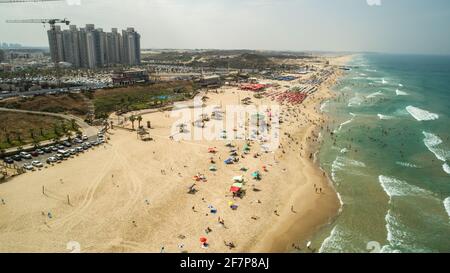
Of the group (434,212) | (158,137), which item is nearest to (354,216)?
(434,212)

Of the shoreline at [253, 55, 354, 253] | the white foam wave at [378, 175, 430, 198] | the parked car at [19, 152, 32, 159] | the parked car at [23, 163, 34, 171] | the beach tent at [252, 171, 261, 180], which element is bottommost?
the shoreline at [253, 55, 354, 253]

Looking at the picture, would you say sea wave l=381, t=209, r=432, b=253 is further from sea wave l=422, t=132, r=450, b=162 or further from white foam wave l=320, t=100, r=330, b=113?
white foam wave l=320, t=100, r=330, b=113

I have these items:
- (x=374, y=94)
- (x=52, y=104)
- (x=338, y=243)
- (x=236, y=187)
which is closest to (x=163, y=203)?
(x=236, y=187)

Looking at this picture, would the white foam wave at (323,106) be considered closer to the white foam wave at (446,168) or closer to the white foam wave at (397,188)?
the white foam wave at (446,168)

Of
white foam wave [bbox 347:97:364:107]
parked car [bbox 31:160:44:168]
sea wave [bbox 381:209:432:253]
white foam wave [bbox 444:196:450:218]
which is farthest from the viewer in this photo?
white foam wave [bbox 347:97:364:107]

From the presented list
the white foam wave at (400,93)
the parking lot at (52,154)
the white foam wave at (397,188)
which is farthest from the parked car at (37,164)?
the white foam wave at (400,93)

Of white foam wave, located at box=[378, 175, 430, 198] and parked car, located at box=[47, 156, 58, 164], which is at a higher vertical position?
parked car, located at box=[47, 156, 58, 164]

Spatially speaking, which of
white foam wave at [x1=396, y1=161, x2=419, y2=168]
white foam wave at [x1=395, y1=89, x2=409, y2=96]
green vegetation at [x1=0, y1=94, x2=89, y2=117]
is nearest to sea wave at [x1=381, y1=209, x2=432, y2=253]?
white foam wave at [x1=396, y1=161, x2=419, y2=168]

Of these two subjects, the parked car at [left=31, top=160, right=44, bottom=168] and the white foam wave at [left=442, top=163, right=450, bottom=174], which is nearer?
the parked car at [left=31, top=160, right=44, bottom=168]
